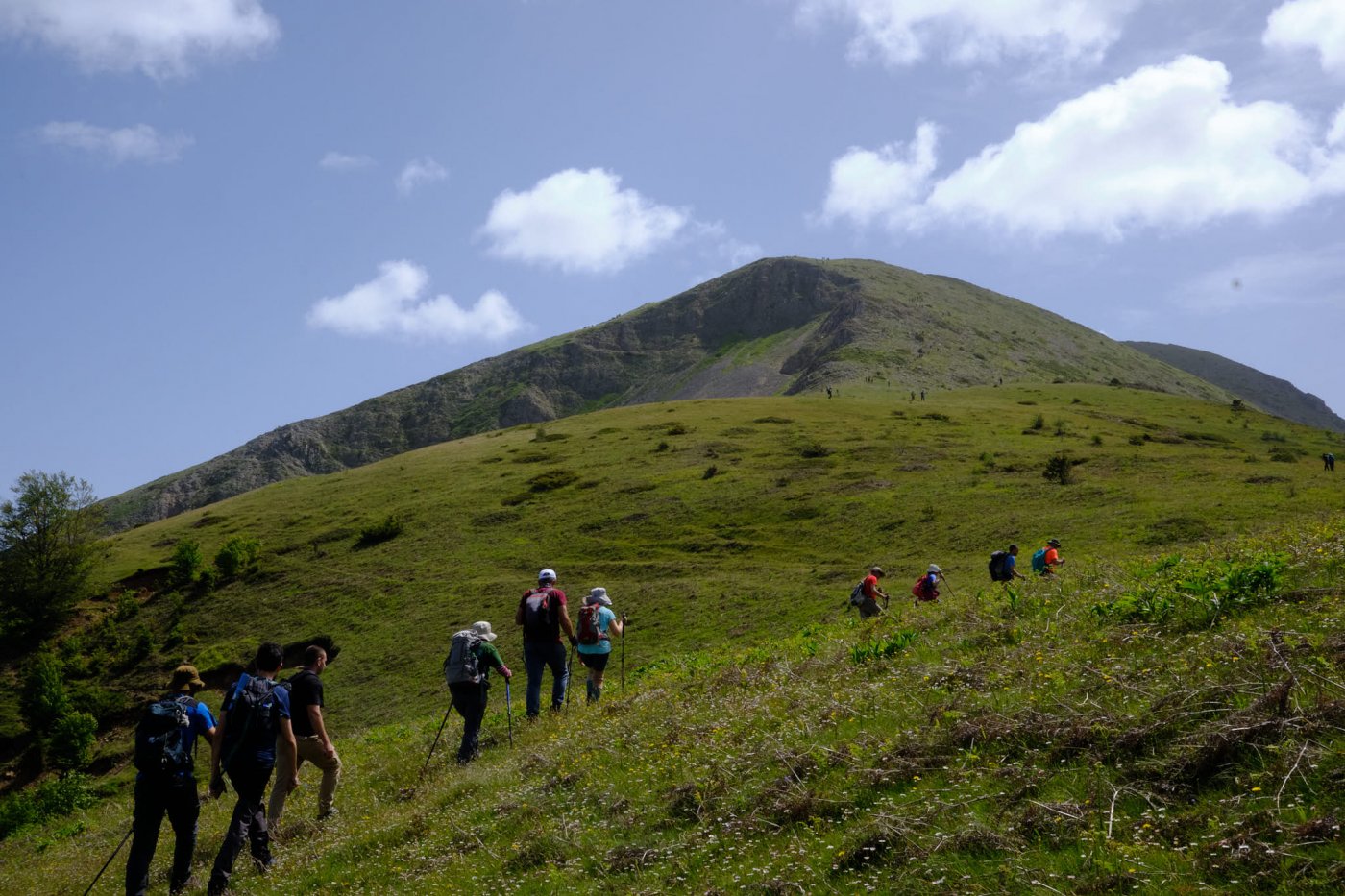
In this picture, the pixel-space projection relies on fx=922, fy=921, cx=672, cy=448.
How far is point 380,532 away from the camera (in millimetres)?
72688

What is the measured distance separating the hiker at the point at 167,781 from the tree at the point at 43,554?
69.6 m

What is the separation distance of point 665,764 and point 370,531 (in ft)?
Answer: 223

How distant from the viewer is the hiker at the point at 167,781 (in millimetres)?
11477

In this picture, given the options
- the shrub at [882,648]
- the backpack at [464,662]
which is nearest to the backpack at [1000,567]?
the shrub at [882,648]

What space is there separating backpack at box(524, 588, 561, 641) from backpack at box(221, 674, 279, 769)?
510 cm

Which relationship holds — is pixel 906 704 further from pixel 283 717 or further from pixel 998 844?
pixel 283 717

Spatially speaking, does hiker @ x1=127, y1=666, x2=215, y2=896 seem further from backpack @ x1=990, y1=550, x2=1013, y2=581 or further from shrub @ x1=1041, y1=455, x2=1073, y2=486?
shrub @ x1=1041, y1=455, x2=1073, y2=486

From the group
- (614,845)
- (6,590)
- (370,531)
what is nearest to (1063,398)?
(370,531)

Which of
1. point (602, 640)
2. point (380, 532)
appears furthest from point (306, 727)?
point (380, 532)

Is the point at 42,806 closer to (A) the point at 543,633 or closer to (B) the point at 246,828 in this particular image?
(A) the point at 543,633

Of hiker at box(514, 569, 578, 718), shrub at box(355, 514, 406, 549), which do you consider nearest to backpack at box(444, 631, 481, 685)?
hiker at box(514, 569, 578, 718)

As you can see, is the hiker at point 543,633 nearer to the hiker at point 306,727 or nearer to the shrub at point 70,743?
the hiker at point 306,727

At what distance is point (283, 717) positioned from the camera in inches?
473

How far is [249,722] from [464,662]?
3992 millimetres
